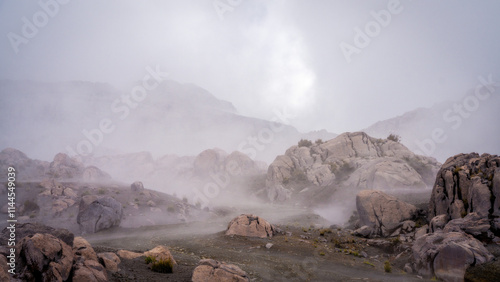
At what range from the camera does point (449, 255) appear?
1238cm

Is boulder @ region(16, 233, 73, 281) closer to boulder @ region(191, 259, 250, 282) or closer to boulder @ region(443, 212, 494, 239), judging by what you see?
boulder @ region(191, 259, 250, 282)

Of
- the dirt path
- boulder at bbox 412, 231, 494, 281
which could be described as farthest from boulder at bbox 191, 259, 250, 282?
boulder at bbox 412, 231, 494, 281

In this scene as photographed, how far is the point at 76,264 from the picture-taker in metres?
8.41

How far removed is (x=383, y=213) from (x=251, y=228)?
1401 cm

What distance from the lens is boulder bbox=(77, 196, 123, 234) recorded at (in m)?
30.0

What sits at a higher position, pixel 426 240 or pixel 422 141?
pixel 422 141

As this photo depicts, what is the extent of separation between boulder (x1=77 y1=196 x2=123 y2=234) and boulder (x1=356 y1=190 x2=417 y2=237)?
107 ft

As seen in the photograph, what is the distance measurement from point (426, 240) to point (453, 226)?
2322mm

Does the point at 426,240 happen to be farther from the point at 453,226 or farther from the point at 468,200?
the point at 468,200

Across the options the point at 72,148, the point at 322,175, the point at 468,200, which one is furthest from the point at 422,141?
the point at 72,148

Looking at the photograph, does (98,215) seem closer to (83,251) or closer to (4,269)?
(83,251)

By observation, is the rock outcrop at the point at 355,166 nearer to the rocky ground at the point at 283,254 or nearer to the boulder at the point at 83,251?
the rocky ground at the point at 283,254

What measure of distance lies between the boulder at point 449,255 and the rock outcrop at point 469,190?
2.90 m

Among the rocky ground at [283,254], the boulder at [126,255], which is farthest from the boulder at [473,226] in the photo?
the boulder at [126,255]
